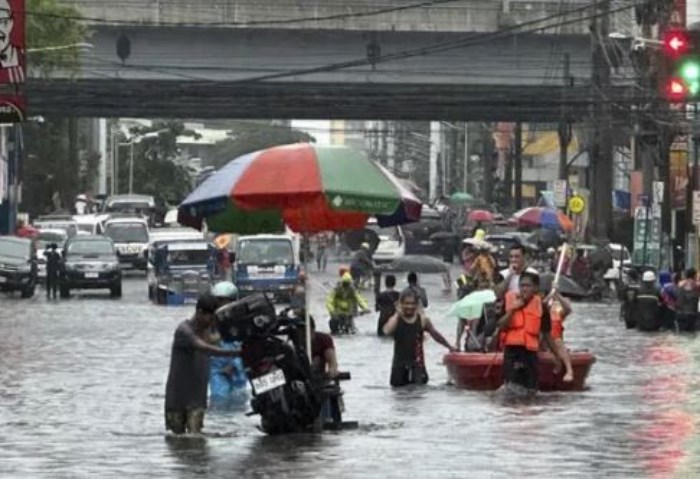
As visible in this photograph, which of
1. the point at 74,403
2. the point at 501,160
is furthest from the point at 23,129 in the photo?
the point at 74,403

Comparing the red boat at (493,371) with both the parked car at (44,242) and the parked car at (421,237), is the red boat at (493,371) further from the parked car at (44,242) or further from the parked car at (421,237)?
the parked car at (421,237)

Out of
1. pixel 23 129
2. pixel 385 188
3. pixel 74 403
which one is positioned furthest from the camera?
pixel 23 129

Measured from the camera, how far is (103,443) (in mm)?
21016

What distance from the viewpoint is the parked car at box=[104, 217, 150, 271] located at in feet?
242

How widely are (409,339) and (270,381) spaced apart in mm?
6929

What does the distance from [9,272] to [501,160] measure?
79.4 m

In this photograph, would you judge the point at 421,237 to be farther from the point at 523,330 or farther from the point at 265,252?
the point at 523,330

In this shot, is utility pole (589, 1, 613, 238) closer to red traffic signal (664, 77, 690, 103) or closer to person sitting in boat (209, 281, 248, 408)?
red traffic signal (664, 77, 690, 103)

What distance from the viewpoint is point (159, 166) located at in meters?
158

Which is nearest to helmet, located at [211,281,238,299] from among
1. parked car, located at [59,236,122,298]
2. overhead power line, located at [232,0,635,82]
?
parked car, located at [59,236,122,298]

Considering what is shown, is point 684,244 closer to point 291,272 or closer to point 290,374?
point 291,272

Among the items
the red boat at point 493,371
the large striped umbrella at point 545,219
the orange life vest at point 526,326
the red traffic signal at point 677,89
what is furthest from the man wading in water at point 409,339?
the large striped umbrella at point 545,219

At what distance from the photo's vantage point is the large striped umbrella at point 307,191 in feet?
72.6

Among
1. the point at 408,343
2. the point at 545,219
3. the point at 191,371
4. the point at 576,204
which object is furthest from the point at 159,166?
the point at 191,371
